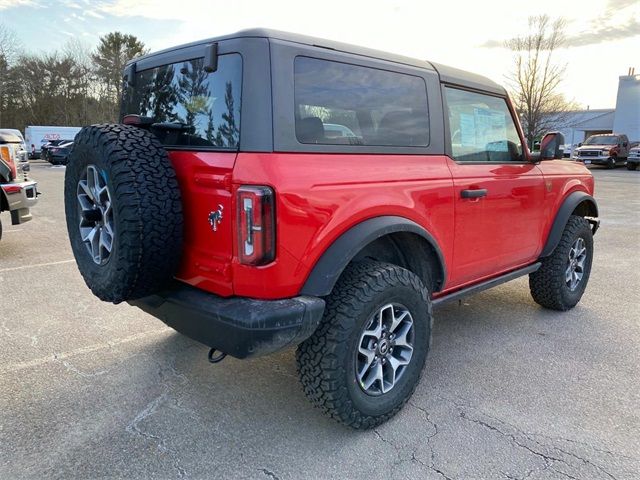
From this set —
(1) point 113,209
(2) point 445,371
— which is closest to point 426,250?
(2) point 445,371

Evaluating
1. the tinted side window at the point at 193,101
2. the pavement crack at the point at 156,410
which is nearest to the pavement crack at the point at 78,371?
the pavement crack at the point at 156,410

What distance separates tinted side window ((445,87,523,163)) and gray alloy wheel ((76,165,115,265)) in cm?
214

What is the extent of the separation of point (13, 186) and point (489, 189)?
5.60 meters

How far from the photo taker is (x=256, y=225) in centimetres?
207

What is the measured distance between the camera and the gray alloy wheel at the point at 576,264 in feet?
14.4

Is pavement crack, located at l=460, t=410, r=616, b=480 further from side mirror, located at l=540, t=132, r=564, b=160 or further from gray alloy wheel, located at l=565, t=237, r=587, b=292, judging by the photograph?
gray alloy wheel, located at l=565, t=237, r=587, b=292

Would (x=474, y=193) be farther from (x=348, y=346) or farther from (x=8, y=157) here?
(x=8, y=157)

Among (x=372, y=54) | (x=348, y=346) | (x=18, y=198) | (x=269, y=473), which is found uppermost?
(x=372, y=54)

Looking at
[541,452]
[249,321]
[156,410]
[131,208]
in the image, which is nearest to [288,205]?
[249,321]

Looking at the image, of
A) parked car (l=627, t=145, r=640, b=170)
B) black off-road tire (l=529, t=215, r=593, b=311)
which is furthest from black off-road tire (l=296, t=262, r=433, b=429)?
parked car (l=627, t=145, r=640, b=170)

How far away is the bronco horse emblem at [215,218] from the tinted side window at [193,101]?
30cm

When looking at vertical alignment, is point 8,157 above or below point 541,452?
above

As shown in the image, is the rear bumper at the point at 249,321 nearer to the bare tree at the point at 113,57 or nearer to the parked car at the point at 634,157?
the parked car at the point at 634,157

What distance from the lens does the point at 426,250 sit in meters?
2.91
